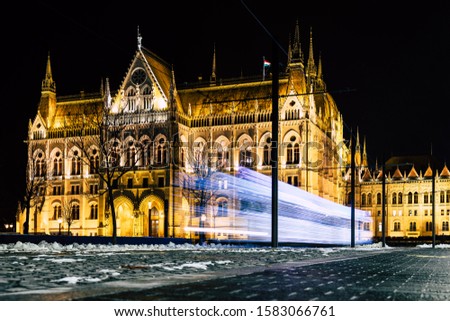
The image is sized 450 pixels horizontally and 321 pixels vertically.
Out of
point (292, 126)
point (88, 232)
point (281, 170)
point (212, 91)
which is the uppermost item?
point (212, 91)

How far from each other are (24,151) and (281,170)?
3596 cm

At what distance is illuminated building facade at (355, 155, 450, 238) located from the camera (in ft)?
339

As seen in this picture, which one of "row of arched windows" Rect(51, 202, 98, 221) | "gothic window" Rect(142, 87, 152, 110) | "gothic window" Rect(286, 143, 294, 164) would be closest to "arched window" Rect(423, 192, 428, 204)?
"gothic window" Rect(286, 143, 294, 164)

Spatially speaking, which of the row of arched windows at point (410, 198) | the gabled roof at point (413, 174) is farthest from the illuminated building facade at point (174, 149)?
the gabled roof at point (413, 174)

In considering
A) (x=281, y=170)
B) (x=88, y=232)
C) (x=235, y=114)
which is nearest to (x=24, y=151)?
(x=88, y=232)

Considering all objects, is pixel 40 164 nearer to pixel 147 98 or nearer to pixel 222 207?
pixel 147 98

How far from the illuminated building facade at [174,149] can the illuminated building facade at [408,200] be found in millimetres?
25869

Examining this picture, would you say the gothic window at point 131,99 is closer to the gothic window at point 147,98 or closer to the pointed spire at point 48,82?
the gothic window at point 147,98

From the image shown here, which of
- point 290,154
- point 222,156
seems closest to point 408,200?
point 290,154

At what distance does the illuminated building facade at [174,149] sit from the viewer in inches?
2874

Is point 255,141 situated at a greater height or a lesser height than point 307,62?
lesser
